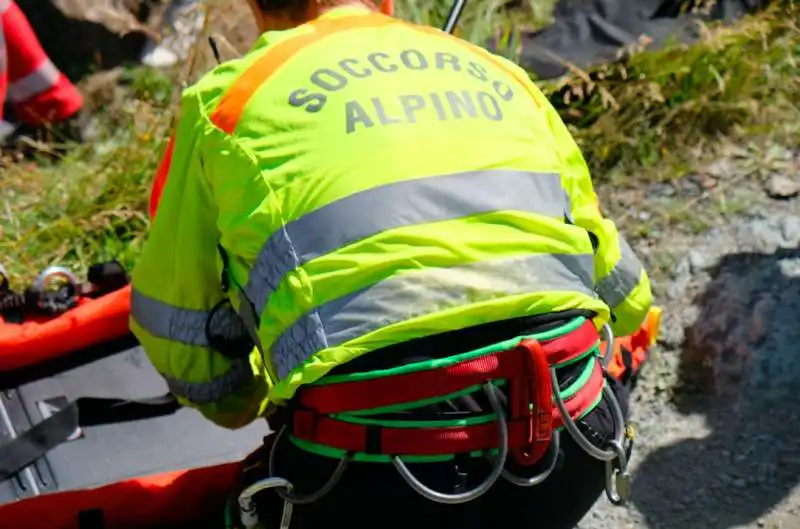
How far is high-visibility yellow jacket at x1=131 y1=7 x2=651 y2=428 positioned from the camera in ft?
5.10

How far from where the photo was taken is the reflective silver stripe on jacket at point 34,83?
420cm

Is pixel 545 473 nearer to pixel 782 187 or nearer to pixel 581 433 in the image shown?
pixel 581 433

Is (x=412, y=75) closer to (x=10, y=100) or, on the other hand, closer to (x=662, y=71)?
(x=662, y=71)

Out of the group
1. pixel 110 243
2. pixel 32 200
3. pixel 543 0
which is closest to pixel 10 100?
pixel 32 200

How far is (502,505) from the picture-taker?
1.70 meters

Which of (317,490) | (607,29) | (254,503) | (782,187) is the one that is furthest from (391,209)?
(607,29)

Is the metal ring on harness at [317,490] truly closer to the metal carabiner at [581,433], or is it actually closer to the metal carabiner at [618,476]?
the metal carabiner at [581,433]

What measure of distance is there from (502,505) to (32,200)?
2619 mm

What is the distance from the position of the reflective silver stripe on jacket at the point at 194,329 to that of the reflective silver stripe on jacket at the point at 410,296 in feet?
1.08

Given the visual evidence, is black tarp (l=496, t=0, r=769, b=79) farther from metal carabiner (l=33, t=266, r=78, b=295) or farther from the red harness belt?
the red harness belt

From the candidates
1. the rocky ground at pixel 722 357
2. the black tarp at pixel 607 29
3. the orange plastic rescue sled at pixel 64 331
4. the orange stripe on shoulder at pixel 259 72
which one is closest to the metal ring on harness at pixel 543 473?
the orange stripe on shoulder at pixel 259 72

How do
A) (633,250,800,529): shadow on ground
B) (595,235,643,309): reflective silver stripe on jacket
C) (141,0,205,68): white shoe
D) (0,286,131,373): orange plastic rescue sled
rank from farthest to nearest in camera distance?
1. (141,0,205,68): white shoe
2. (0,286,131,373): orange plastic rescue sled
3. (633,250,800,529): shadow on ground
4. (595,235,643,309): reflective silver stripe on jacket

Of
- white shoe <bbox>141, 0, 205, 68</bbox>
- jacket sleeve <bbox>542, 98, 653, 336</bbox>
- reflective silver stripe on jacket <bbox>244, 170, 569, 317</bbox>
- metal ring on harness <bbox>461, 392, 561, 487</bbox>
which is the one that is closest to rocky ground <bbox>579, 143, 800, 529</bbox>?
jacket sleeve <bbox>542, 98, 653, 336</bbox>

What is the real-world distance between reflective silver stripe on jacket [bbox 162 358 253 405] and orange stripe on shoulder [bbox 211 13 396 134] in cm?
54
